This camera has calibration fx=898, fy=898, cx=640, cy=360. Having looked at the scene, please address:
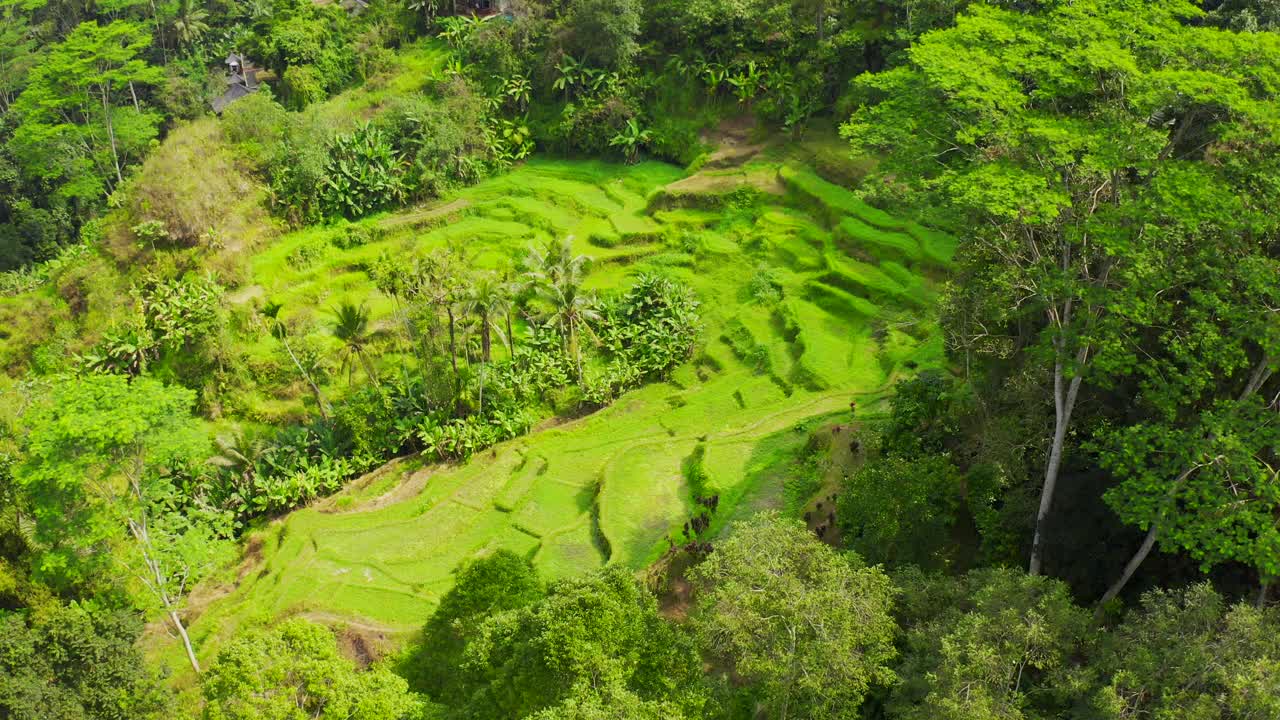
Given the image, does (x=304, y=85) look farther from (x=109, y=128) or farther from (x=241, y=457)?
(x=241, y=457)

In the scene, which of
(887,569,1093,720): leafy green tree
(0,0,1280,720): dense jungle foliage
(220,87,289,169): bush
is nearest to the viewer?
(887,569,1093,720): leafy green tree

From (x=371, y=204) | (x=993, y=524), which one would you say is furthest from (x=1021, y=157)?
(x=371, y=204)

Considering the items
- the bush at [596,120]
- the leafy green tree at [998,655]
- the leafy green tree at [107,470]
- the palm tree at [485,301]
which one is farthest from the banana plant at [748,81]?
the leafy green tree at [998,655]

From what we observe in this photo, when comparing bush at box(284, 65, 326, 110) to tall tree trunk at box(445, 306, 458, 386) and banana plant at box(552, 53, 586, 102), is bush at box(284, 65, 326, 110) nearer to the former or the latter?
banana plant at box(552, 53, 586, 102)

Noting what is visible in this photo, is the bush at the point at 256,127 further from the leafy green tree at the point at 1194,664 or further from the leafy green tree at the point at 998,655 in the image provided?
the leafy green tree at the point at 1194,664

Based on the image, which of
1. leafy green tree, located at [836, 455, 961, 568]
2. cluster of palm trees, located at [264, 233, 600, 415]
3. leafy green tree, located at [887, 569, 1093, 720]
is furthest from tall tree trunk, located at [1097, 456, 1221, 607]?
cluster of palm trees, located at [264, 233, 600, 415]

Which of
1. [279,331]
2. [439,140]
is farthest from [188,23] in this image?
[279,331]

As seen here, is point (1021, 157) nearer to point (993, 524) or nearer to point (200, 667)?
point (993, 524)
